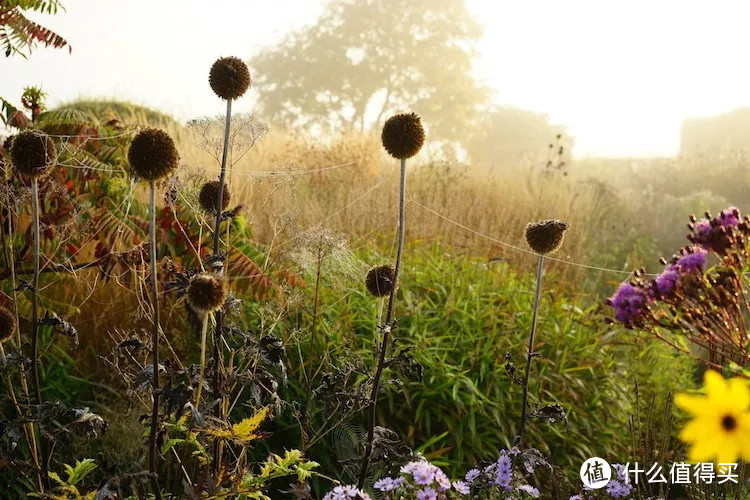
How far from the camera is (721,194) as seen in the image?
14766 mm

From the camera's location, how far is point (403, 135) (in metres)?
2.24

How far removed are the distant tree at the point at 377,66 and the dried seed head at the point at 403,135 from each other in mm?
26007

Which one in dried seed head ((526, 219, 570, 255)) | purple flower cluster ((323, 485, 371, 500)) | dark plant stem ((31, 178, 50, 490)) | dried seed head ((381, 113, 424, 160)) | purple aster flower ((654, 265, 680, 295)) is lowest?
purple flower cluster ((323, 485, 371, 500))

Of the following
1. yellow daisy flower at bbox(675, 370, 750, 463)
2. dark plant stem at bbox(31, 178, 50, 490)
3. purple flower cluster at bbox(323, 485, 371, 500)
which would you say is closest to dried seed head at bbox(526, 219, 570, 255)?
purple flower cluster at bbox(323, 485, 371, 500)

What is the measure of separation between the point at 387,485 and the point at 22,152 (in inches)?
56.5

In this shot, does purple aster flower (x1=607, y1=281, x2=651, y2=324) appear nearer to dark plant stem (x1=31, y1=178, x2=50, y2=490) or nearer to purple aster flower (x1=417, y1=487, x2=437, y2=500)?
purple aster flower (x1=417, y1=487, x2=437, y2=500)

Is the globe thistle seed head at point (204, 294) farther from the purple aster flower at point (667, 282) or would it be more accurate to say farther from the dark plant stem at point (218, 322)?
the purple aster flower at point (667, 282)

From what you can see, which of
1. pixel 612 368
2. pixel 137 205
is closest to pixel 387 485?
pixel 137 205

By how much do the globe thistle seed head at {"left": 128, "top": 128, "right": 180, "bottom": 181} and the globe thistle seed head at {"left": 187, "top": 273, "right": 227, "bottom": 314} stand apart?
0.92 ft

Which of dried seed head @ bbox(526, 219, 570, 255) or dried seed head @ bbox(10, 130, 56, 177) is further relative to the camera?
dried seed head @ bbox(526, 219, 570, 255)

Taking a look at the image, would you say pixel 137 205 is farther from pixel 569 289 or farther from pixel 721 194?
pixel 721 194

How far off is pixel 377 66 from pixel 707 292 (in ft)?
88.1

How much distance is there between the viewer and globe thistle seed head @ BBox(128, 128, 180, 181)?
5.90 feet

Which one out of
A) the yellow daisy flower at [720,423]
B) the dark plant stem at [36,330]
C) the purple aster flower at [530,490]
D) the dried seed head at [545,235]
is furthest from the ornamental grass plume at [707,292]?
the dark plant stem at [36,330]
